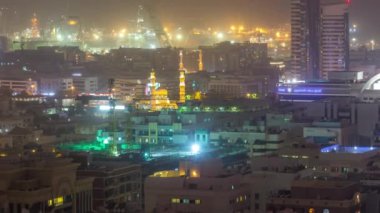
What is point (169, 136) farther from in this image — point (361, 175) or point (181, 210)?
point (181, 210)

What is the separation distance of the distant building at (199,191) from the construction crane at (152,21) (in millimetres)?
34980

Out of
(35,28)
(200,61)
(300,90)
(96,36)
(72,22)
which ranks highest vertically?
(72,22)

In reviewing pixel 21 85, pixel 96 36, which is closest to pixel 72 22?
pixel 96 36

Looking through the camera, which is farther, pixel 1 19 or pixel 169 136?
pixel 1 19

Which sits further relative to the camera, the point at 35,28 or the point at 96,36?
the point at 96,36

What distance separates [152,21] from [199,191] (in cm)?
3651

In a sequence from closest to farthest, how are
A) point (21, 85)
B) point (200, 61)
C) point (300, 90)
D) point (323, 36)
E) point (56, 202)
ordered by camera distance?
point (56, 202) → point (300, 90) → point (323, 36) → point (21, 85) → point (200, 61)

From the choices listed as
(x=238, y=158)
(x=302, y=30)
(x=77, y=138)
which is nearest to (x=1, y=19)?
(x=302, y=30)

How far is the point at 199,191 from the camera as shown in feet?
47.6

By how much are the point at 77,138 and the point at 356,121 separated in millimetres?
5750

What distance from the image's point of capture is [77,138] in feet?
82.9

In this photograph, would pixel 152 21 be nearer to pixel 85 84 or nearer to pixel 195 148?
pixel 85 84

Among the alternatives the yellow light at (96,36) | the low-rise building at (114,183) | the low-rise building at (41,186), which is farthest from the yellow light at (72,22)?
the low-rise building at (41,186)

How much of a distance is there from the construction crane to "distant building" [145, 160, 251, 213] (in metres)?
35.0
